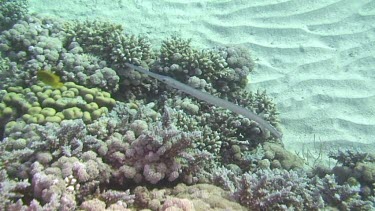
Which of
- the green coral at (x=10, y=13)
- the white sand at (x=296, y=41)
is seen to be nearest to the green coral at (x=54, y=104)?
the green coral at (x=10, y=13)

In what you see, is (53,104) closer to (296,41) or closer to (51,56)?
(51,56)

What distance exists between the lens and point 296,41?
7.09 meters

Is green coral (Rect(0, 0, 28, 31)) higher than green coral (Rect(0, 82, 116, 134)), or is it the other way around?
green coral (Rect(0, 0, 28, 31))

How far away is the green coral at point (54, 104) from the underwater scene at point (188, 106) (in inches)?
0.7

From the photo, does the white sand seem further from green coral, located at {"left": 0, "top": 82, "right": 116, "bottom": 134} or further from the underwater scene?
green coral, located at {"left": 0, "top": 82, "right": 116, "bottom": 134}

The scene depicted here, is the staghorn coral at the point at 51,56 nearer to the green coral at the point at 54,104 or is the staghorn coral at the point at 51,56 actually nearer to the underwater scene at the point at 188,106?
the underwater scene at the point at 188,106

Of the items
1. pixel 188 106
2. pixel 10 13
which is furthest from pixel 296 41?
pixel 10 13

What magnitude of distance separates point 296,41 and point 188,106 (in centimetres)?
325

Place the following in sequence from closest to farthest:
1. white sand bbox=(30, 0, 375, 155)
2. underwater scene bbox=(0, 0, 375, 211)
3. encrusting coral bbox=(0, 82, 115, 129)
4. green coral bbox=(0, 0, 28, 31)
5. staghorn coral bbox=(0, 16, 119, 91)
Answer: underwater scene bbox=(0, 0, 375, 211) < encrusting coral bbox=(0, 82, 115, 129) < staghorn coral bbox=(0, 16, 119, 91) < white sand bbox=(30, 0, 375, 155) < green coral bbox=(0, 0, 28, 31)

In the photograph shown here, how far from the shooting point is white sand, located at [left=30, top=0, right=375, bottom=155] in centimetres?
589

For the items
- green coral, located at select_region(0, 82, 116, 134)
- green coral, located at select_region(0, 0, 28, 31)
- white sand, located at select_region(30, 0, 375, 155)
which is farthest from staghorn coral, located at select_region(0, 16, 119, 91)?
white sand, located at select_region(30, 0, 375, 155)

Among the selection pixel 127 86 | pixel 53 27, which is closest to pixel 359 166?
pixel 127 86

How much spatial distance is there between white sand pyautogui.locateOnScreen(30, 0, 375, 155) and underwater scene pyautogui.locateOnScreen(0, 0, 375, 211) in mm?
28

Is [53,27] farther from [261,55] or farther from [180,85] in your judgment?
[261,55]
